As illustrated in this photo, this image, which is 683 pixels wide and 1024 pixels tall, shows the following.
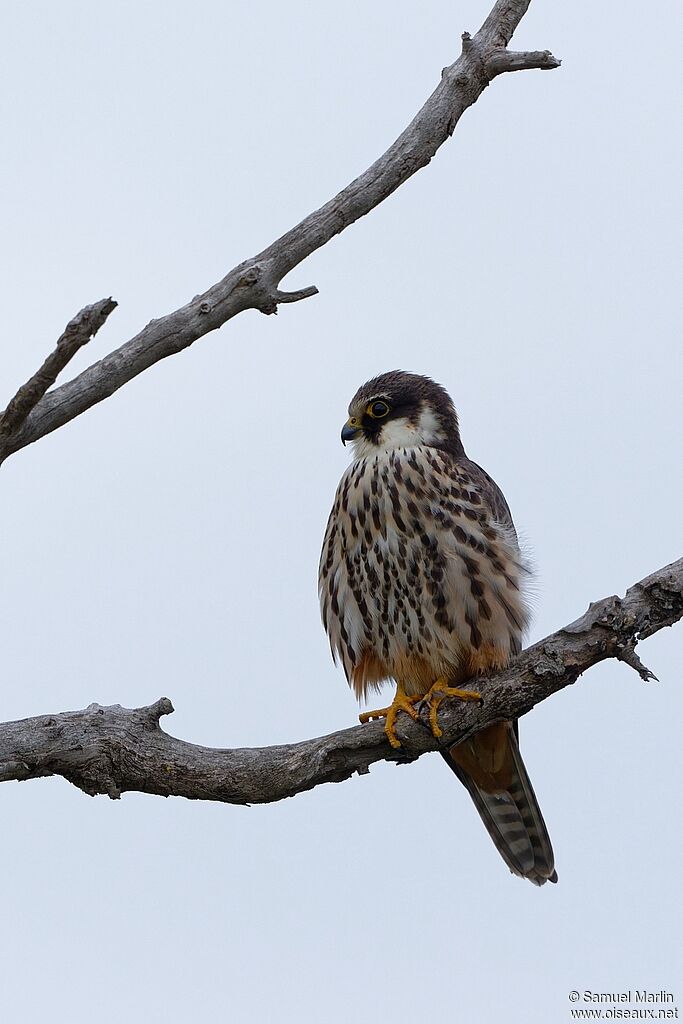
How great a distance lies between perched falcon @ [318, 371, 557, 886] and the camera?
4637mm

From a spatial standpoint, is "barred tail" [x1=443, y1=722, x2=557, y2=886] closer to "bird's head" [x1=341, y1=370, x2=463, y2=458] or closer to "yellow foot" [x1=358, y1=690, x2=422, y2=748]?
"yellow foot" [x1=358, y1=690, x2=422, y2=748]

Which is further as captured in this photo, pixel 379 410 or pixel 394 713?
pixel 379 410

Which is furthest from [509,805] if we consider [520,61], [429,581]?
[520,61]

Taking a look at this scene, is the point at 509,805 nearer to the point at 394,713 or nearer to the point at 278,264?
the point at 394,713

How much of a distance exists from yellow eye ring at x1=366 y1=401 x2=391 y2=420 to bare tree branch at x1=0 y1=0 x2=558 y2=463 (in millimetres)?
1445

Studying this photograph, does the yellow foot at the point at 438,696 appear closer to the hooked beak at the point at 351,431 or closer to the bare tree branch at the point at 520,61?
the hooked beak at the point at 351,431

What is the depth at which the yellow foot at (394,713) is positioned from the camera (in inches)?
168

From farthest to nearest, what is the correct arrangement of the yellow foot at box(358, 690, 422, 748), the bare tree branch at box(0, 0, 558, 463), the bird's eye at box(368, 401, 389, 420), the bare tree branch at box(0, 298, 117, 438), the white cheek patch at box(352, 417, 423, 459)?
the bird's eye at box(368, 401, 389, 420), the white cheek patch at box(352, 417, 423, 459), the yellow foot at box(358, 690, 422, 748), the bare tree branch at box(0, 0, 558, 463), the bare tree branch at box(0, 298, 117, 438)

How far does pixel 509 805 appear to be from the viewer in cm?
517

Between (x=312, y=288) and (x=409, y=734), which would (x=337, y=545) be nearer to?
(x=409, y=734)

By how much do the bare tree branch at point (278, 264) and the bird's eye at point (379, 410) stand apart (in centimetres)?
144

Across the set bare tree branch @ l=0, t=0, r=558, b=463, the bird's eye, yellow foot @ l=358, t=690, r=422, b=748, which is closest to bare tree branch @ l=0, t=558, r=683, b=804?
yellow foot @ l=358, t=690, r=422, b=748

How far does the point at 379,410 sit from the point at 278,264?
5.13 ft

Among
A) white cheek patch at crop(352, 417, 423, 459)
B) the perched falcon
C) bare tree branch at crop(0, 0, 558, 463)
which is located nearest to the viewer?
bare tree branch at crop(0, 0, 558, 463)
